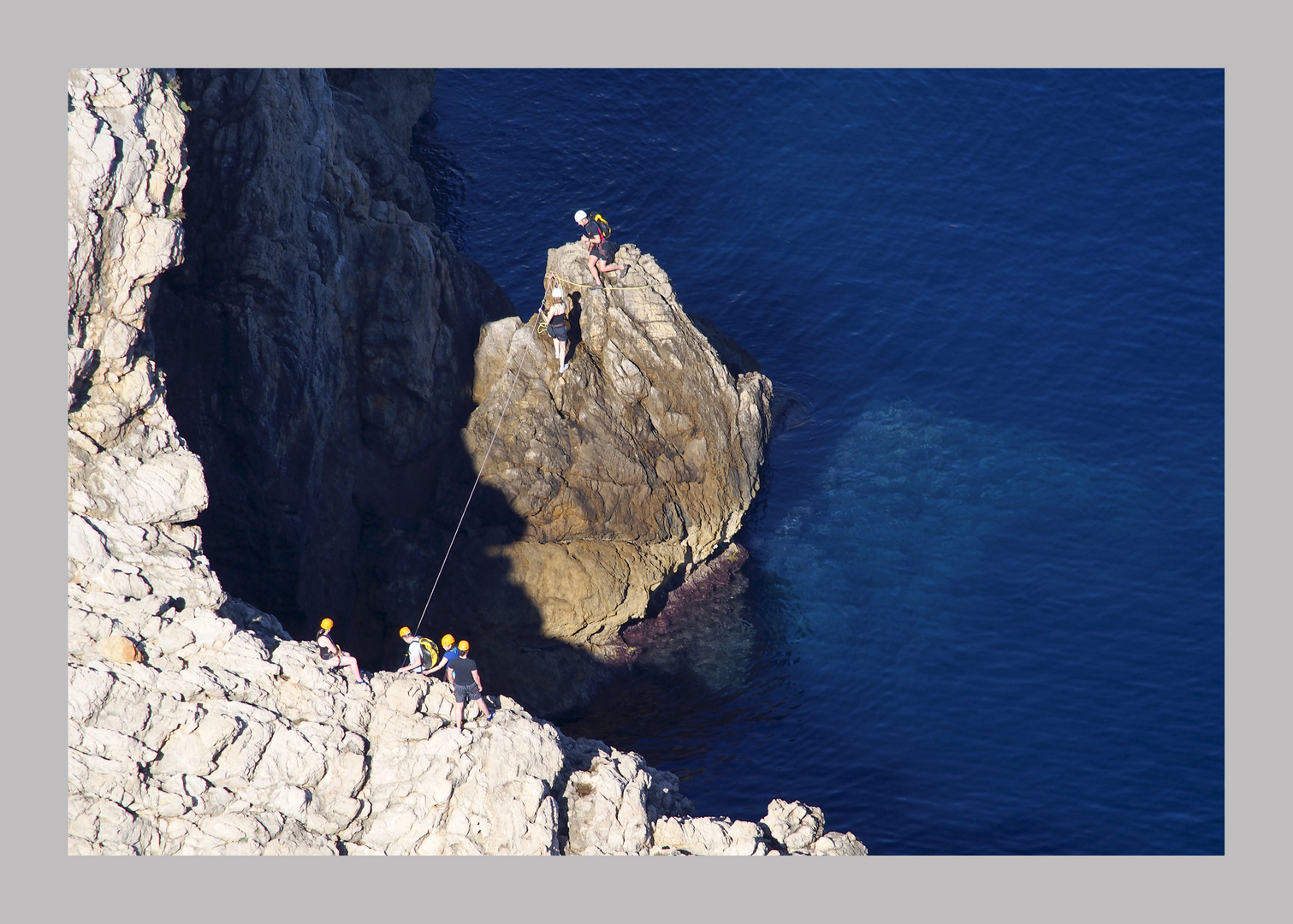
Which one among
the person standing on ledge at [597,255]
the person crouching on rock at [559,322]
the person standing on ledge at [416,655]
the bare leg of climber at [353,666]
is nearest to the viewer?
the bare leg of climber at [353,666]

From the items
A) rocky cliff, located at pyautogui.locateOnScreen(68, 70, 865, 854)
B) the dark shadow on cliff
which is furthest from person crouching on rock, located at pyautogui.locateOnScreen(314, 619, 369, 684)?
the dark shadow on cliff

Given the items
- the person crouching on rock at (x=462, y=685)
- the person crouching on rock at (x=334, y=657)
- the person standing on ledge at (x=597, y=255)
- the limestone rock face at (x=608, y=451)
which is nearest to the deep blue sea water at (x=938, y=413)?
the limestone rock face at (x=608, y=451)

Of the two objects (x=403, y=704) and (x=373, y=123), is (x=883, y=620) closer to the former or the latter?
(x=403, y=704)

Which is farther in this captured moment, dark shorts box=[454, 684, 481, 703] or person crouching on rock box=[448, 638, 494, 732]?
dark shorts box=[454, 684, 481, 703]

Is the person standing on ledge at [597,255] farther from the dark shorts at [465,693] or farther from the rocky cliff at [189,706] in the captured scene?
the dark shorts at [465,693]

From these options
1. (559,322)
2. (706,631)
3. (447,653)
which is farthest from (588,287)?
(447,653)

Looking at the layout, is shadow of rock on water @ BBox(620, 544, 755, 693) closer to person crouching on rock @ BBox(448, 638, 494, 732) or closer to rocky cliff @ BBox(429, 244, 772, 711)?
rocky cliff @ BBox(429, 244, 772, 711)

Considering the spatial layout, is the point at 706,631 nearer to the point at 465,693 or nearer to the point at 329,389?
the point at 465,693
